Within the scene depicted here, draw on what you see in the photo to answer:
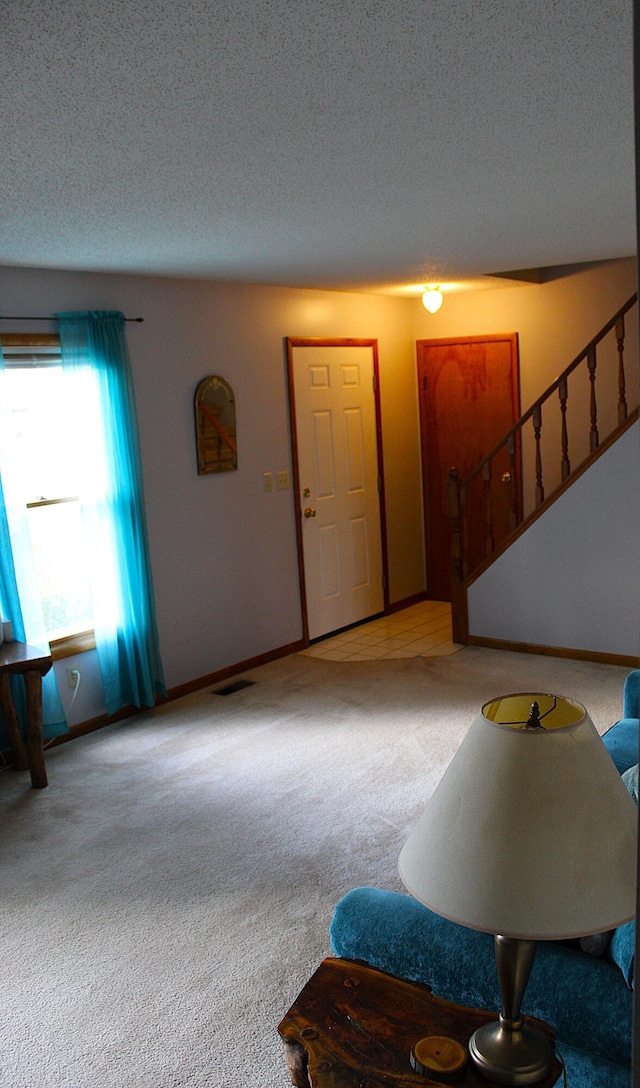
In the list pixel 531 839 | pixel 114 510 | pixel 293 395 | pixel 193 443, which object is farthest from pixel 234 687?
pixel 531 839

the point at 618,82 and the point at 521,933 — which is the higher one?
the point at 618,82

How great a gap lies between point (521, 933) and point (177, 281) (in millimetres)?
4841

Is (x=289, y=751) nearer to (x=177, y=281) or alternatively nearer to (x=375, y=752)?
(x=375, y=752)

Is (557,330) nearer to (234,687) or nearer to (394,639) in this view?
(394,639)

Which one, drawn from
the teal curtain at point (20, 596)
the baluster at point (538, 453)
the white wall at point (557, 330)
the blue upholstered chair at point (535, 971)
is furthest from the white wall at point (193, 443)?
the blue upholstered chair at point (535, 971)

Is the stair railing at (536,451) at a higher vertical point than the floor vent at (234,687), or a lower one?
higher

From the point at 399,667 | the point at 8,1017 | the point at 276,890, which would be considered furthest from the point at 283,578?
the point at 8,1017

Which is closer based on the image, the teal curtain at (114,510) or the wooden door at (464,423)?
the teal curtain at (114,510)

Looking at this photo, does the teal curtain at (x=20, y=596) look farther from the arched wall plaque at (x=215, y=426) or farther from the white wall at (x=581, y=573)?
the white wall at (x=581, y=573)

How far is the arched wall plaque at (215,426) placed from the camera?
568 cm

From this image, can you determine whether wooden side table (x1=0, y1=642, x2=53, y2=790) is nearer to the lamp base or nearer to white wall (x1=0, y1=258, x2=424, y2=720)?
white wall (x1=0, y1=258, x2=424, y2=720)

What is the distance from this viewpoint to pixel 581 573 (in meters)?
5.99

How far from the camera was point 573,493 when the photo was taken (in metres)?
5.94

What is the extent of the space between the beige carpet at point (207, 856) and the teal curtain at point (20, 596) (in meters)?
0.25
